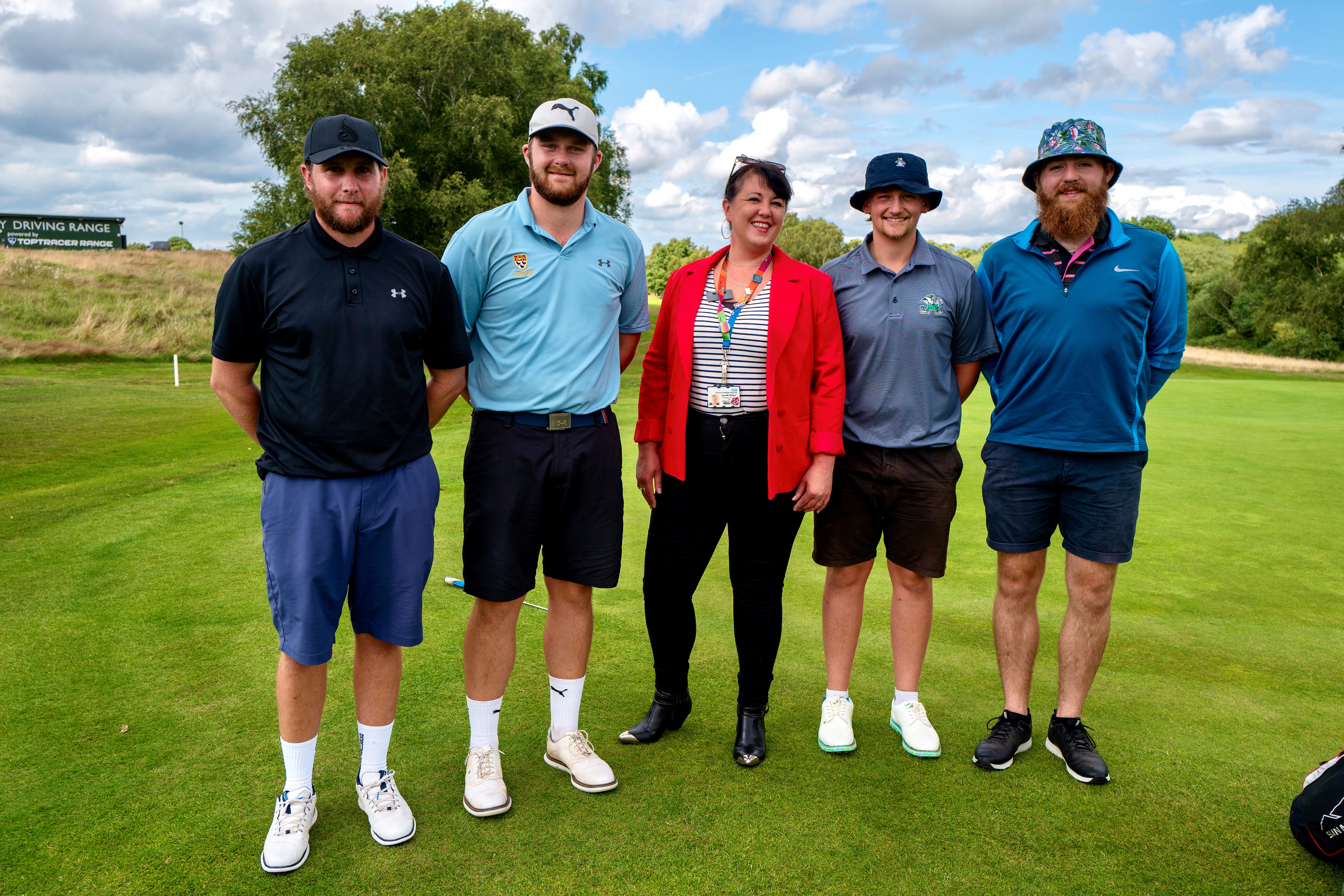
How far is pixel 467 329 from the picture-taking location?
275 centimetres

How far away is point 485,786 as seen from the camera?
8.45 feet

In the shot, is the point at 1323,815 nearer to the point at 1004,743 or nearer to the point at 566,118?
the point at 1004,743

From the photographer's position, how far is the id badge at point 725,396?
289 centimetres

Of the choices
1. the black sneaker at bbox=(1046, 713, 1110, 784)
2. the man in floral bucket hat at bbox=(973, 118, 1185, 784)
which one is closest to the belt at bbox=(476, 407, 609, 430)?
the man in floral bucket hat at bbox=(973, 118, 1185, 784)

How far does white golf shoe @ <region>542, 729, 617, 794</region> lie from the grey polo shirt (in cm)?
139

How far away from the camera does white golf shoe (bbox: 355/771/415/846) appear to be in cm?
238

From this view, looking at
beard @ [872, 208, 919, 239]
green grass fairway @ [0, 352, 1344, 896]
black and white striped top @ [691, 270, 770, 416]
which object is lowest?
green grass fairway @ [0, 352, 1344, 896]

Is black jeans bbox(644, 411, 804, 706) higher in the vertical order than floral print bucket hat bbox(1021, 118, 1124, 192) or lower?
lower

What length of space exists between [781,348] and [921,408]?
56 centimetres

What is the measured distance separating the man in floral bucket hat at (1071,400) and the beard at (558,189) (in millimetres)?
1478

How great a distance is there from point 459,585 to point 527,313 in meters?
2.16

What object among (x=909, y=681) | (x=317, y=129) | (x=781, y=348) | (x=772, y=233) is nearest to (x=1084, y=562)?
(x=909, y=681)

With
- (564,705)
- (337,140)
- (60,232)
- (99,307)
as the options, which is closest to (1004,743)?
(564,705)

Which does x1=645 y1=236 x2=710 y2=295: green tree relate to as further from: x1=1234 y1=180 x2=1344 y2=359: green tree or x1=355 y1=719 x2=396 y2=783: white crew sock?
x1=355 y1=719 x2=396 y2=783: white crew sock
